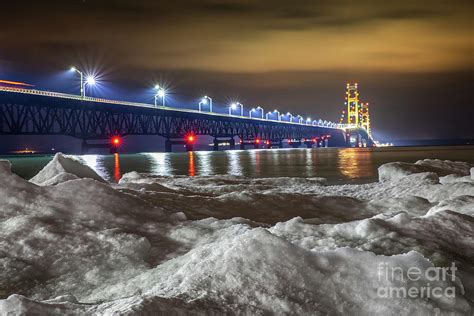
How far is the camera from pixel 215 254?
4949 millimetres

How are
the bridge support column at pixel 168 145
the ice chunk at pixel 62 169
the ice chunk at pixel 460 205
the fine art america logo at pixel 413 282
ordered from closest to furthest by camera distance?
the fine art america logo at pixel 413 282, the ice chunk at pixel 460 205, the ice chunk at pixel 62 169, the bridge support column at pixel 168 145

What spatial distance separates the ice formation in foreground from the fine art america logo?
2cm

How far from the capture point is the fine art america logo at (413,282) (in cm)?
427

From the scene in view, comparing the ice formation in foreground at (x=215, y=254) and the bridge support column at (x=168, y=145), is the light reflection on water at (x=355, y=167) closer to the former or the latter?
the ice formation in foreground at (x=215, y=254)

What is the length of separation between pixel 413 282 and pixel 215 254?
1.81m

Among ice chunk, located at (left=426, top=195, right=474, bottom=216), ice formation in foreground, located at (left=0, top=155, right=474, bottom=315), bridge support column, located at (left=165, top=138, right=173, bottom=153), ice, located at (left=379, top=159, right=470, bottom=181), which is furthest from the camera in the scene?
bridge support column, located at (left=165, top=138, right=173, bottom=153)

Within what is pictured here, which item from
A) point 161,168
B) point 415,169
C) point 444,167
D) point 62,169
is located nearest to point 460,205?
point 62,169

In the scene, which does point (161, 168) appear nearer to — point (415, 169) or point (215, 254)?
point (415, 169)

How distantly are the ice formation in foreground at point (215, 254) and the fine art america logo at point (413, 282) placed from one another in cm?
2

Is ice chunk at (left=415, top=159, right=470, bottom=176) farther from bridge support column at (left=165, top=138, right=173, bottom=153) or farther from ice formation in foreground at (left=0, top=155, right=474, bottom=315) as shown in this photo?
bridge support column at (left=165, top=138, right=173, bottom=153)

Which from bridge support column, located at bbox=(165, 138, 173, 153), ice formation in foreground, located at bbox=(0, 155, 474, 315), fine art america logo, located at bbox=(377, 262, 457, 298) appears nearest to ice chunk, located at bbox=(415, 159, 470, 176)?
ice formation in foreground, located at bbox=(0, 155, 474, 315)

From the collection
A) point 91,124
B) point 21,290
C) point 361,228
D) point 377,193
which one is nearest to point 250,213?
point 361,228

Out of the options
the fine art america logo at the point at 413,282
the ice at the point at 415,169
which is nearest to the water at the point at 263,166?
the ice at the point at 415,169

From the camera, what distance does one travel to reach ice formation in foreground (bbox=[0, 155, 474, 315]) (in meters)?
4.16
